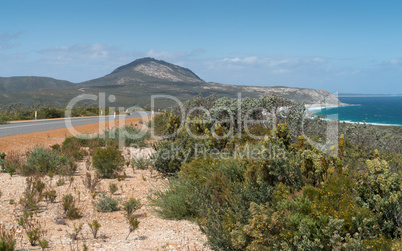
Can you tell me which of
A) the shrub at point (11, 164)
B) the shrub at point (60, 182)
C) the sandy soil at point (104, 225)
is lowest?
the sandy soil at point (104, 225)

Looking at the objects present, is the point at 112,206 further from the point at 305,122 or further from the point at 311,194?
the point at 305,122

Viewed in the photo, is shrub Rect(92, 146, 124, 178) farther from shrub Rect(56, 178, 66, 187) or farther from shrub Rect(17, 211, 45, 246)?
shrub Rect(17, 211, 45, 246)

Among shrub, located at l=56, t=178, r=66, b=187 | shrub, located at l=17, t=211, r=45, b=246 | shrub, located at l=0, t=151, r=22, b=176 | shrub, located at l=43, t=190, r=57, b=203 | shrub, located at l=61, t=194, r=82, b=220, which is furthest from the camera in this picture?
shrub, located at l=0, t=151, r=22, b=176

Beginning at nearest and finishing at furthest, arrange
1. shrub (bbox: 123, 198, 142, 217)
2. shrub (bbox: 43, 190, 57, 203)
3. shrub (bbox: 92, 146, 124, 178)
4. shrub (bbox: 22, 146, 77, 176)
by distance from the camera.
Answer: shrub (bbox: 123, 198, 142, 217) < shrub (bbox: 43, 190, 57, 203) < shrub (bbox: 22, 146, 77, 176) < shrub (bbox: 92, 146, 124, 178)

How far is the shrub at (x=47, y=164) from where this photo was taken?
335 inches

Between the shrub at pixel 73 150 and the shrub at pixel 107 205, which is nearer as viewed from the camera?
the shrub at pixel 107 205

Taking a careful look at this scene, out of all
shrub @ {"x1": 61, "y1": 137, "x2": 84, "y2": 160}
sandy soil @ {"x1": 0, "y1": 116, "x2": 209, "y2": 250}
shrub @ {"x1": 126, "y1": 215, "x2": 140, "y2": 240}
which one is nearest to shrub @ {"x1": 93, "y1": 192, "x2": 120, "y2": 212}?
sandy soil @ {"x1": 0, "y1": 116, "x2": 209, "y2": 250}

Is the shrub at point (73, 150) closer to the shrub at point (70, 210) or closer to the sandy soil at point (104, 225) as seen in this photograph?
the sandy soil at point (104, 225)

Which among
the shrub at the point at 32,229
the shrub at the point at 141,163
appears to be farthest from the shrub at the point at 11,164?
the shrub at the point at 32,229

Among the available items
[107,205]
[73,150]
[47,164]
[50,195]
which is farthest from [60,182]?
[73,150]

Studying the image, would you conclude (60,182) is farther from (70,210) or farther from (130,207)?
(130,207)

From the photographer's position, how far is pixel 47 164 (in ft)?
29.0

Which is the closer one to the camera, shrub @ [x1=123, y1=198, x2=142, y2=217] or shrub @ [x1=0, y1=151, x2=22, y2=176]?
shrub @ [x1=123, y1=198, x2=142, y2=217]

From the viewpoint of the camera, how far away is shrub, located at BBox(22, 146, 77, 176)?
8.52 m
